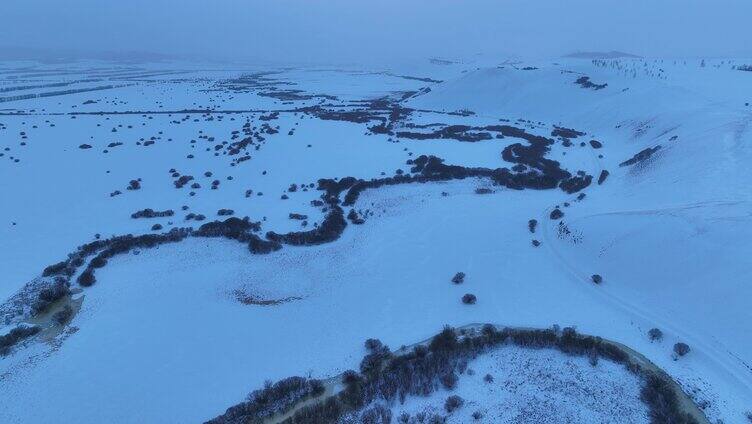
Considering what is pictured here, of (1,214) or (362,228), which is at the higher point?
(362,228)

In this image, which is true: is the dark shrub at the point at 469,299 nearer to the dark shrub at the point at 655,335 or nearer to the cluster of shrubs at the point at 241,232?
the dark shrub at the point at 655,335

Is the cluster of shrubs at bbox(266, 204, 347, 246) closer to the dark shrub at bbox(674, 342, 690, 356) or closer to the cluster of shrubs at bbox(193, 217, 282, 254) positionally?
the cluster of shrubs at bbox(193, 217, 282, 254)

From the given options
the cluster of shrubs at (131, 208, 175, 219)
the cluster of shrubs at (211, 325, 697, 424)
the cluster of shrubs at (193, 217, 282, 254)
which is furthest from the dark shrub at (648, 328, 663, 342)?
the cluster of shrubs at (131, 208, 175, 219)

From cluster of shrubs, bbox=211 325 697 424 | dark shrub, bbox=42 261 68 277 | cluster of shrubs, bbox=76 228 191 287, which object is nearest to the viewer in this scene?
cluster of shrubs, bbox=211 325 697 424

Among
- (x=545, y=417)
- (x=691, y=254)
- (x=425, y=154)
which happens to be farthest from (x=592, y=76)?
(x=545, y=417)

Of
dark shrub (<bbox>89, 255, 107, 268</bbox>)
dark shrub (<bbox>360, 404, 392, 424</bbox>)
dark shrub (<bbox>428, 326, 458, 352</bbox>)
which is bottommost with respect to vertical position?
dark shrub (<bbox>89, 255, 107, 268</bbox>)

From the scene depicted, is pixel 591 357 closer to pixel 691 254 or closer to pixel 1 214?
pixel 691 254

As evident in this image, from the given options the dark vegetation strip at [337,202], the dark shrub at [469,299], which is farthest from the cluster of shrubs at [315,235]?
the dark shrub at [469,299]
